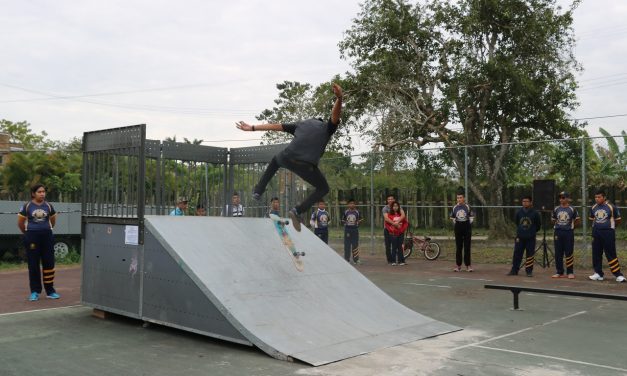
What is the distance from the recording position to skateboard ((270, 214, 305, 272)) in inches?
281

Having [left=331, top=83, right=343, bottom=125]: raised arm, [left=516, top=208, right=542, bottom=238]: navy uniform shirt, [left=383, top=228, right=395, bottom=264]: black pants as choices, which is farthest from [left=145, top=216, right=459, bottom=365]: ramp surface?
[left=383, top=228, right=395, bottom=264]: black pants

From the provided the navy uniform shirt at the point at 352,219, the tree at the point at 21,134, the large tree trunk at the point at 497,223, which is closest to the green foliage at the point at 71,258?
the navy uniform shirt at the point at 352,219

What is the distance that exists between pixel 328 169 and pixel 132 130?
11.4m

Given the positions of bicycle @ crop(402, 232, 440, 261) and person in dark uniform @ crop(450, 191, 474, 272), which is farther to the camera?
bicycle @ crop(402, 232, 440, 261)

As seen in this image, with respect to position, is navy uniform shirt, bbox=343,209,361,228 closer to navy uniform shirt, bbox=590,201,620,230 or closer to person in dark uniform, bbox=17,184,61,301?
navy uniform shirt, bbox=590,201,620,230

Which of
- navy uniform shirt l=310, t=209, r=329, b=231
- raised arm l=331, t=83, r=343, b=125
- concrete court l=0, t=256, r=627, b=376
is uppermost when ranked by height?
raised arm l=331, t=83, r=343, b=125

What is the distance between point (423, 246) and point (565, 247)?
499 cm

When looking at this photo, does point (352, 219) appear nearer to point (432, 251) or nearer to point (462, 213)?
point (432, 251)

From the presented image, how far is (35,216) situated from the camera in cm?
823

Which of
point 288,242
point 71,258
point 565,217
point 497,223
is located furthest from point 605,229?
point 71,258

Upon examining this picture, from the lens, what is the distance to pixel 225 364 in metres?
4.95

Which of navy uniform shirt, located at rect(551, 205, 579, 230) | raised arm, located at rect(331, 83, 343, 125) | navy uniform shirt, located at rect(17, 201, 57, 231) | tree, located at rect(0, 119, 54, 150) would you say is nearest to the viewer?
raised arm, located at rect(331, 83, 343, 125)

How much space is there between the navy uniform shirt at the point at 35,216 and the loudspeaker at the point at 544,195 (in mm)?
9775

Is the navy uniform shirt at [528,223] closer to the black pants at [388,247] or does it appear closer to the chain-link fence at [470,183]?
the chain-link fence at [470,183]
